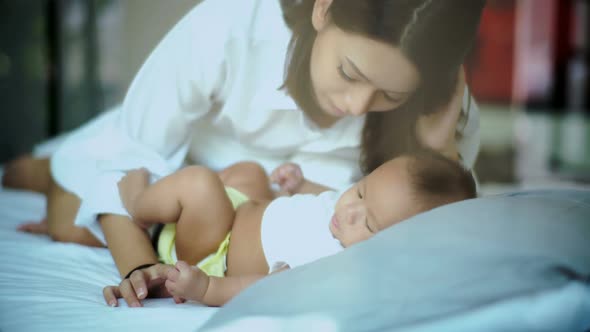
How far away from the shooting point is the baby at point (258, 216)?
26.3 inches

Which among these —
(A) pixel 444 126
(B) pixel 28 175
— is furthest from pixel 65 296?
(B) pixel 28 175

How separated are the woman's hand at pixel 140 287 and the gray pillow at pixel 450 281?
16cm

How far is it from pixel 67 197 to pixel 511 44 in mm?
4075

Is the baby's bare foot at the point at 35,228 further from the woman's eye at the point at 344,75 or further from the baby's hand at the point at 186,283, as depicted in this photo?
the woman's eye at the point at 344,75

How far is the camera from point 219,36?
79cm

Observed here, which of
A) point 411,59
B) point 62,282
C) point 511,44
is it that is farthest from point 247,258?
point 511,44

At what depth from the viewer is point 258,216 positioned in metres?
0.78

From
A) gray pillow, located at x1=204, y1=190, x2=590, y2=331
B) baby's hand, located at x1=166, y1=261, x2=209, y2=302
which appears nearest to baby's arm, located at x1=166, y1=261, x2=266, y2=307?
baby's hand, located at x1=166, y1=261, x2=209, y2=302

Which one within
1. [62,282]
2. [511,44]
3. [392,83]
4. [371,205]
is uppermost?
[392,83]

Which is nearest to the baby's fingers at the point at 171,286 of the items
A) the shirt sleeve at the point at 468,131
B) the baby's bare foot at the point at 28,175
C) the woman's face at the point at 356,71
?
the woman's face at the point at 356,71

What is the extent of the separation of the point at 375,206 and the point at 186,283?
0.24 m

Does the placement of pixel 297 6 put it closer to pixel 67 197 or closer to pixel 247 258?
pixel 247 258

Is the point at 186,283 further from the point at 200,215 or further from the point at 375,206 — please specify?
the point at 375,206

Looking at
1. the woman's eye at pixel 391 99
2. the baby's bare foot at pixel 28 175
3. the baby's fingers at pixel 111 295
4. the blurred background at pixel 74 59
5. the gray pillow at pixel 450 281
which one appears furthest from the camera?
the baby's bare foot at pixel 28 175
